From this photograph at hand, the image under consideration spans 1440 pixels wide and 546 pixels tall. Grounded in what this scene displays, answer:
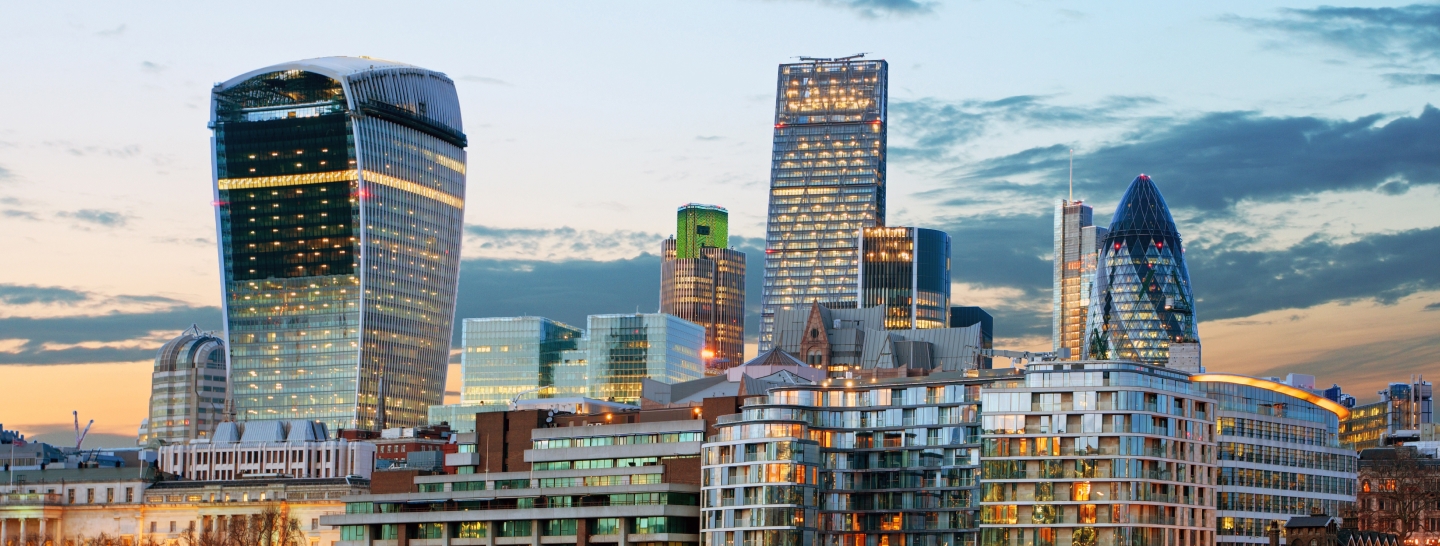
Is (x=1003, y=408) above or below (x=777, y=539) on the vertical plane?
above

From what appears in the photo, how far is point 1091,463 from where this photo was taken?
18962 centimetres

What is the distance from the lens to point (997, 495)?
192 m

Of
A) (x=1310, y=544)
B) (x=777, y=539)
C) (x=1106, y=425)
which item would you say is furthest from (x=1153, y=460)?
(x=777, y=539)

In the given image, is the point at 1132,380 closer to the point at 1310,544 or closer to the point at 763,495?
the point at 1310,544

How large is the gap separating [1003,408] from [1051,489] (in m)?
10.4

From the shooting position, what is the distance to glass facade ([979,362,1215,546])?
188 m

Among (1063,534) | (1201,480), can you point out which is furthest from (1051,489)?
(1201,480)

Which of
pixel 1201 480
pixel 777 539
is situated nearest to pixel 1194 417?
pixel 1201 480

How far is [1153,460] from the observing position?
191000 mm

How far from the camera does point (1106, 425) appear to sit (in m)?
191

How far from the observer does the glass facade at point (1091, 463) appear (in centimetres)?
18825

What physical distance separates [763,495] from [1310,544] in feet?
190

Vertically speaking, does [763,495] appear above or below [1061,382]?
below

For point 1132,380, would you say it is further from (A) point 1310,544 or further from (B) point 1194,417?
(A) point 1310,544
